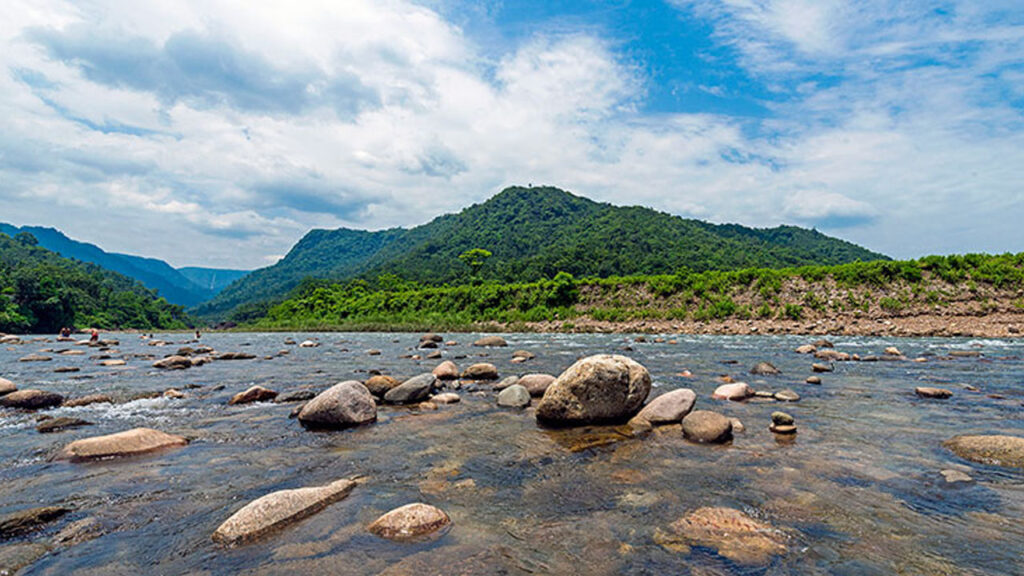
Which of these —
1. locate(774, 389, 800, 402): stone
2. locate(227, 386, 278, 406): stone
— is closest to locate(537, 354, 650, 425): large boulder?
locate(774, 389, 800, 402): stone

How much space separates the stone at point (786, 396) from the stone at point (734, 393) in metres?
0.50

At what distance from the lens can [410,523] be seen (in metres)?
3.94

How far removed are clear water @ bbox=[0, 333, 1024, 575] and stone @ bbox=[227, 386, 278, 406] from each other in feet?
1.00

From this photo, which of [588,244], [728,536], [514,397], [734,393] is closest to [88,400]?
[514,397]

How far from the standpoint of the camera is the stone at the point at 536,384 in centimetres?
1014

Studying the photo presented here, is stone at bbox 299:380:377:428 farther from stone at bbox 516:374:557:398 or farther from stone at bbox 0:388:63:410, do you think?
stone at bbox 0:388:63:410

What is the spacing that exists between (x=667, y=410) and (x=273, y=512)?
19.7ft

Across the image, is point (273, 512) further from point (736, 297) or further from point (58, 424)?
point (736, 297)

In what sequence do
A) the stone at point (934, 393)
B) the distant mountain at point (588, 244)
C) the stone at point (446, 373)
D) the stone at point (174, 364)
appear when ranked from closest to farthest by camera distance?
1. the stone at point (934, 393)
2. the stone at point (446, 373)
3. the stone at point (174, 364)
4. the distant mountain at point (588, 244)

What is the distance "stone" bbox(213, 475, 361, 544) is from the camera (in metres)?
3.84

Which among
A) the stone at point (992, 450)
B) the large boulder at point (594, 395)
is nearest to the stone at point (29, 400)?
the large boulder at point (594, 395)

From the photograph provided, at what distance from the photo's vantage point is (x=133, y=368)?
15.2 meters

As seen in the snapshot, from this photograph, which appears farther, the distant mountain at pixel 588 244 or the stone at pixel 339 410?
the distant mountain at pixel 588 244

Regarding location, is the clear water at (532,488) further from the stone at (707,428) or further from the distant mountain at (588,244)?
the distant mountain at (588,244)
